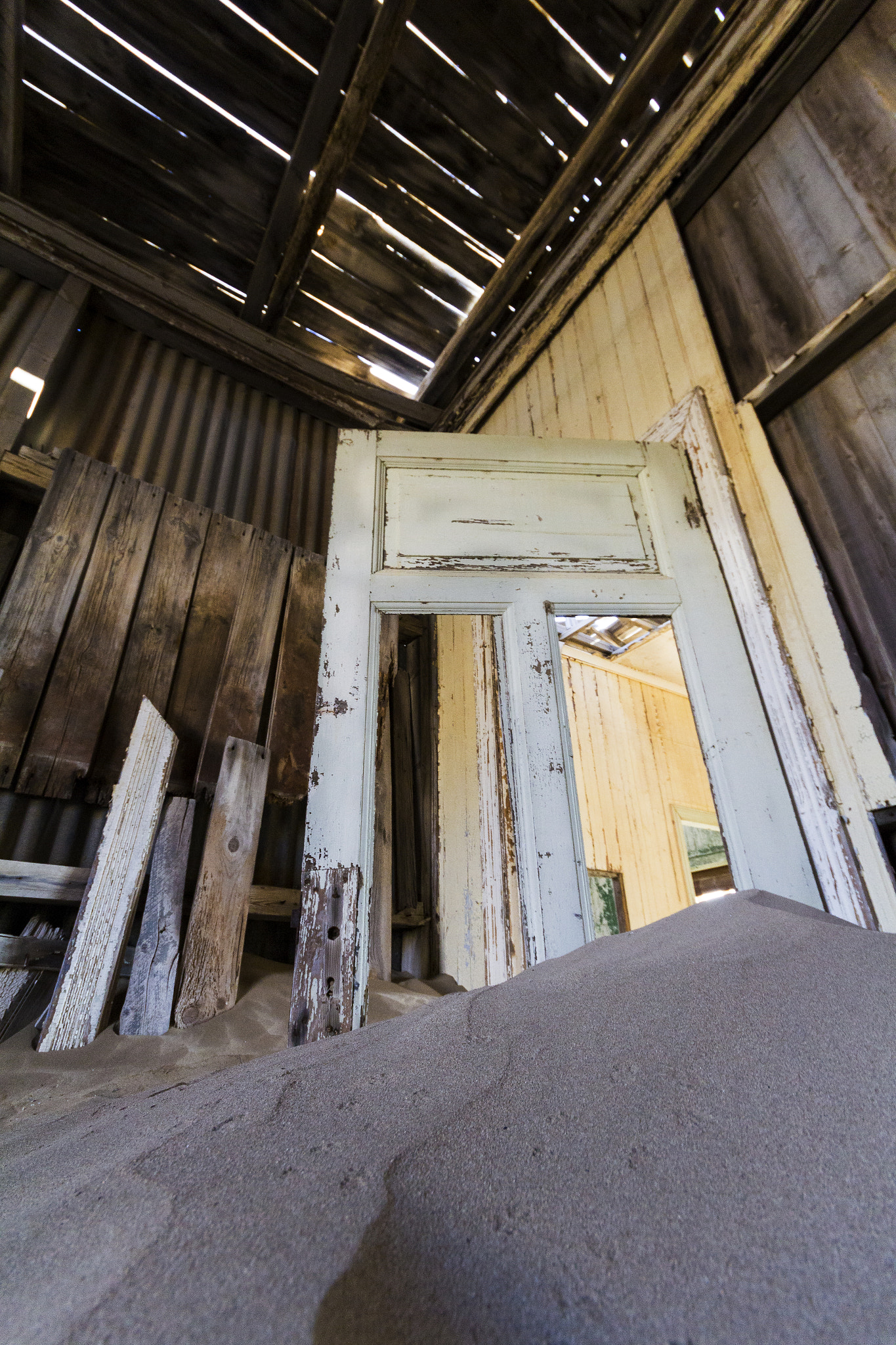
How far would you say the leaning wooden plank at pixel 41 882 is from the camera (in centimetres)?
196

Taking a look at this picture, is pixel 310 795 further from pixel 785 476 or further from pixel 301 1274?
pixel 785 476

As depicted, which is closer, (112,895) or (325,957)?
(325,957)

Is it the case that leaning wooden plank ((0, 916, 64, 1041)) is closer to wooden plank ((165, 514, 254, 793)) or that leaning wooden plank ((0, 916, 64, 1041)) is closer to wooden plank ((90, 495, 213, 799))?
wooden plank ((90, 495, 213, 799))

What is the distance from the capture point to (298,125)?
335 cm

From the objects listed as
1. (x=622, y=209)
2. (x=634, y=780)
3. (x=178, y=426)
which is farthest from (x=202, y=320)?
(x=634, y=780)

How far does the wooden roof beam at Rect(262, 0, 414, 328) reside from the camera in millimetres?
2918

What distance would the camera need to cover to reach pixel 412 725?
13.1 feet

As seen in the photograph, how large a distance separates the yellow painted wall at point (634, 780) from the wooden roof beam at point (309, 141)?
4055 millimetres

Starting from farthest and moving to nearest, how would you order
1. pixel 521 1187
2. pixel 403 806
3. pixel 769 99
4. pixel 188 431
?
pixel 188 431, pixel 403 806, pixel 769 99, pixel 521 1187

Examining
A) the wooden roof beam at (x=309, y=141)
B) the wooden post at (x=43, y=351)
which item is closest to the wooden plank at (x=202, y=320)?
the wooden post at (x=43, y=351)

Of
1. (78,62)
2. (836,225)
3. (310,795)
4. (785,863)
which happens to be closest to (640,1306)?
(310,795)

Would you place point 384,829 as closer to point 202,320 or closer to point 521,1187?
point 521,1187

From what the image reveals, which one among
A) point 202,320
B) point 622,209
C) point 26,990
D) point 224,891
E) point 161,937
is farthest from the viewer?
point 202,320

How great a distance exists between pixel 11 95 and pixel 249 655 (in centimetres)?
319
